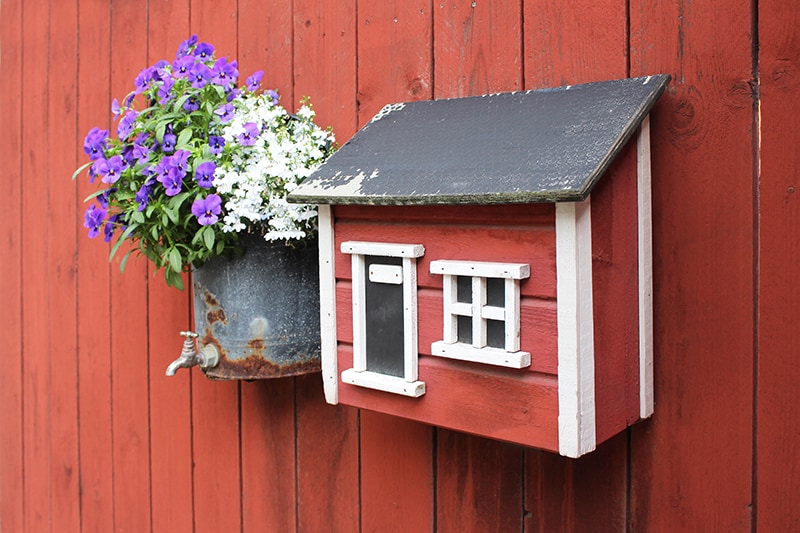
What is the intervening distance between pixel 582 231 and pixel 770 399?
36cm

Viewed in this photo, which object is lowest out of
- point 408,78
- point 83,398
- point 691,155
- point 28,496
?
point 28,496

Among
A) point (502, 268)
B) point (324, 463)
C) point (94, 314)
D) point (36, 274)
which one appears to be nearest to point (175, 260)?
point (324, 463)

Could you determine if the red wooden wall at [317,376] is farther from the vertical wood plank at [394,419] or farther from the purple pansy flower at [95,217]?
the purple pansy flower at [95,217]

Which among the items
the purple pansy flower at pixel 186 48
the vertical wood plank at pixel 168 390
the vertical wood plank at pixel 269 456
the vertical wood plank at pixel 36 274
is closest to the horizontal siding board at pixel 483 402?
the vertical wood plank at pixel 269 456

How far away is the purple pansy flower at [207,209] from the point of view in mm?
1354

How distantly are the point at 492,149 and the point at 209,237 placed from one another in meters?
0.53

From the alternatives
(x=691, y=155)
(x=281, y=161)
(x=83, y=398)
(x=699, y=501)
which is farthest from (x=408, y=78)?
(x=83, y=398)

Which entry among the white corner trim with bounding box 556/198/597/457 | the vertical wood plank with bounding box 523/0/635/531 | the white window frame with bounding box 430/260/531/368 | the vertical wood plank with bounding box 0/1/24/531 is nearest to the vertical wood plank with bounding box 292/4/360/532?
the vertical wood plank with bounding box 523/0/635/531

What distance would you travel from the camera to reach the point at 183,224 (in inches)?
56.4

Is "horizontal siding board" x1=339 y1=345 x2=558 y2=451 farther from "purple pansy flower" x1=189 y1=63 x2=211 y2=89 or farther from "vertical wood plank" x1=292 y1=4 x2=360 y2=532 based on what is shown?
"purple pansy flower" x1=189 y1=63 x2=211 y2=89

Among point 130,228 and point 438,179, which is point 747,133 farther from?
point 130,228

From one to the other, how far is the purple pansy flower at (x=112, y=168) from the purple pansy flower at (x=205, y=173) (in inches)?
7.7

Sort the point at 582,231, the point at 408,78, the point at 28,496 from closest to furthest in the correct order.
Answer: the point at 582,231 → the point at 408,78 → the point at 28,496

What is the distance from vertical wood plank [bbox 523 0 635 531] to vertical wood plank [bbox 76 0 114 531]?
131cm
